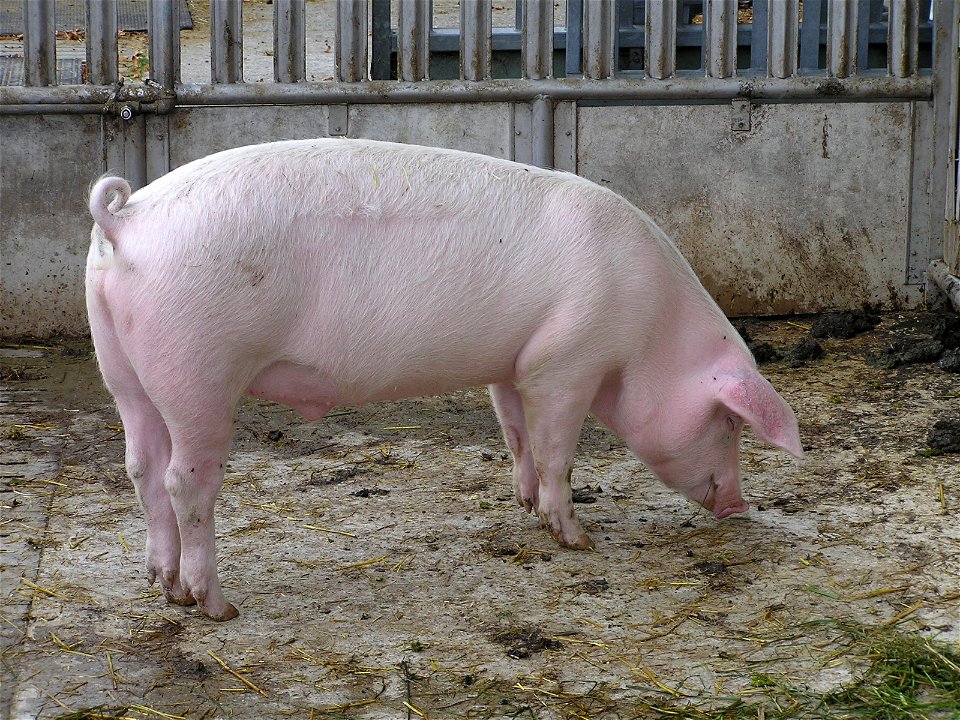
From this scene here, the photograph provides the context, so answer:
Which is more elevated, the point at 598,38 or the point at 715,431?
the point at 598,38

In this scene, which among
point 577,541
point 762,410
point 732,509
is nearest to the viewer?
point 762,410

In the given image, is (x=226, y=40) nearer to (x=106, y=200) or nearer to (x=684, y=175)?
(x=684, y=175)

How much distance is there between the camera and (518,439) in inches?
176

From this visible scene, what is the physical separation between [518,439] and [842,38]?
3937 mm

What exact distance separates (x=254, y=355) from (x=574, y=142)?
13.4ft

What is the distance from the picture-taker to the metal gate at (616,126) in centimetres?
692

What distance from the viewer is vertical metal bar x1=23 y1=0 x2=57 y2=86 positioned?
6.82m

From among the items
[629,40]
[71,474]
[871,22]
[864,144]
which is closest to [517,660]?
[71,474]

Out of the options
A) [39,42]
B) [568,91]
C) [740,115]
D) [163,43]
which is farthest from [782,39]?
[39,42]

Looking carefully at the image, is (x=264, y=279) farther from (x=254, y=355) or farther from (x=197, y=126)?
(x=197, y=126)

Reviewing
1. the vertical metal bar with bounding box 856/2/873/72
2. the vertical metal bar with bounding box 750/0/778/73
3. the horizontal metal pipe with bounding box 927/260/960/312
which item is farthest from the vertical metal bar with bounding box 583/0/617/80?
the horizontal metal pipe with bounding box 927/260/960/312

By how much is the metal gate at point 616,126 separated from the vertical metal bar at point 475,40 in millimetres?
12

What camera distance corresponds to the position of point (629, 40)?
7.89 m

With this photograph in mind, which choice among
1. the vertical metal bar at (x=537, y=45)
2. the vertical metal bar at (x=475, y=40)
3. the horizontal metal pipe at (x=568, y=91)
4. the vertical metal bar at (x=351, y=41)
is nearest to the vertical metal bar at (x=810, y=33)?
the horizontal metal pipe at (x=568, y=91)
